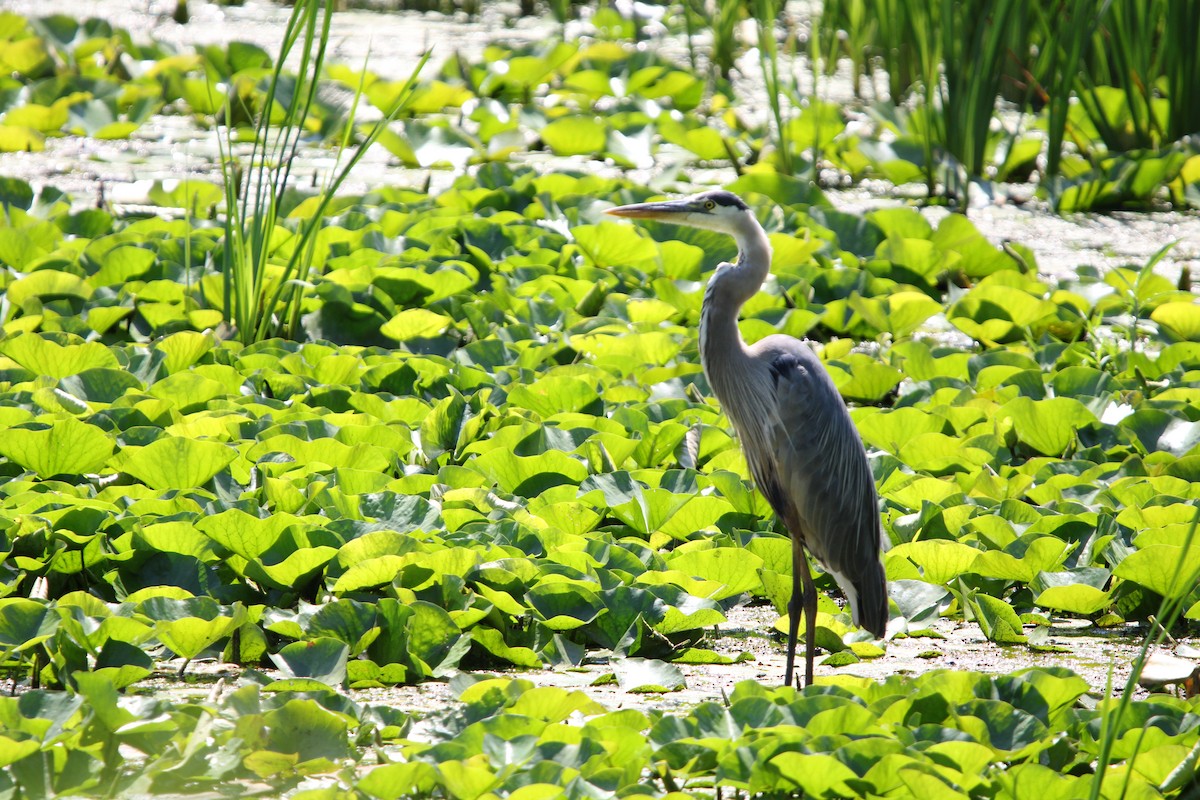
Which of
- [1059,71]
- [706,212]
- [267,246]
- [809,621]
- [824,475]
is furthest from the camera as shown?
[1059,71]

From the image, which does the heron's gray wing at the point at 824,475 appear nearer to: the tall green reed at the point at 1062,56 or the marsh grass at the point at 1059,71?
the marsh grass at the point at 1059,71

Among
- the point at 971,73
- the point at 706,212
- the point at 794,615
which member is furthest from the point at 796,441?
the point at 971,73

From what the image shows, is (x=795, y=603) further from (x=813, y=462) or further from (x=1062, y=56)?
(x=1062, y=56)

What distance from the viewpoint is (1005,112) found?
8.31 meters

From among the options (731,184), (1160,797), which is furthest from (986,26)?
(1160,797)

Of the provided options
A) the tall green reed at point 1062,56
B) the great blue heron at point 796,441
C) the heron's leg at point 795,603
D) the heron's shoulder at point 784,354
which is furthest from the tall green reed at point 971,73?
the heron's leg at point 795,603

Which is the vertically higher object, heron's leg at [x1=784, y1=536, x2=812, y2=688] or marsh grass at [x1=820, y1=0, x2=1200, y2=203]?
marsh grass at [x1=820, y1=0, x2=1200, y2=203]

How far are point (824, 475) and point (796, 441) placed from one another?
106 mm

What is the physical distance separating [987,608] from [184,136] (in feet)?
16.9

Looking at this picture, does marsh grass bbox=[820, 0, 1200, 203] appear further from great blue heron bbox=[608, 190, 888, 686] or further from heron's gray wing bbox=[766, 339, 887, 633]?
heron's gray wing bbox=[766, 339, 887, 633]

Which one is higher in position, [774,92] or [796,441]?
[774,92]

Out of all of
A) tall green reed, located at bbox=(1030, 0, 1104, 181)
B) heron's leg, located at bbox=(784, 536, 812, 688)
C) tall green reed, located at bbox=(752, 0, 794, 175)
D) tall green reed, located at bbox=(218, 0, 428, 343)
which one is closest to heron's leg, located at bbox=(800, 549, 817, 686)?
heron's leg, located at bbox=(784, 536, 812, 688)

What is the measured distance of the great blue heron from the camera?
10.1ft

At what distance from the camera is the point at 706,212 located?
3521 millimetres
